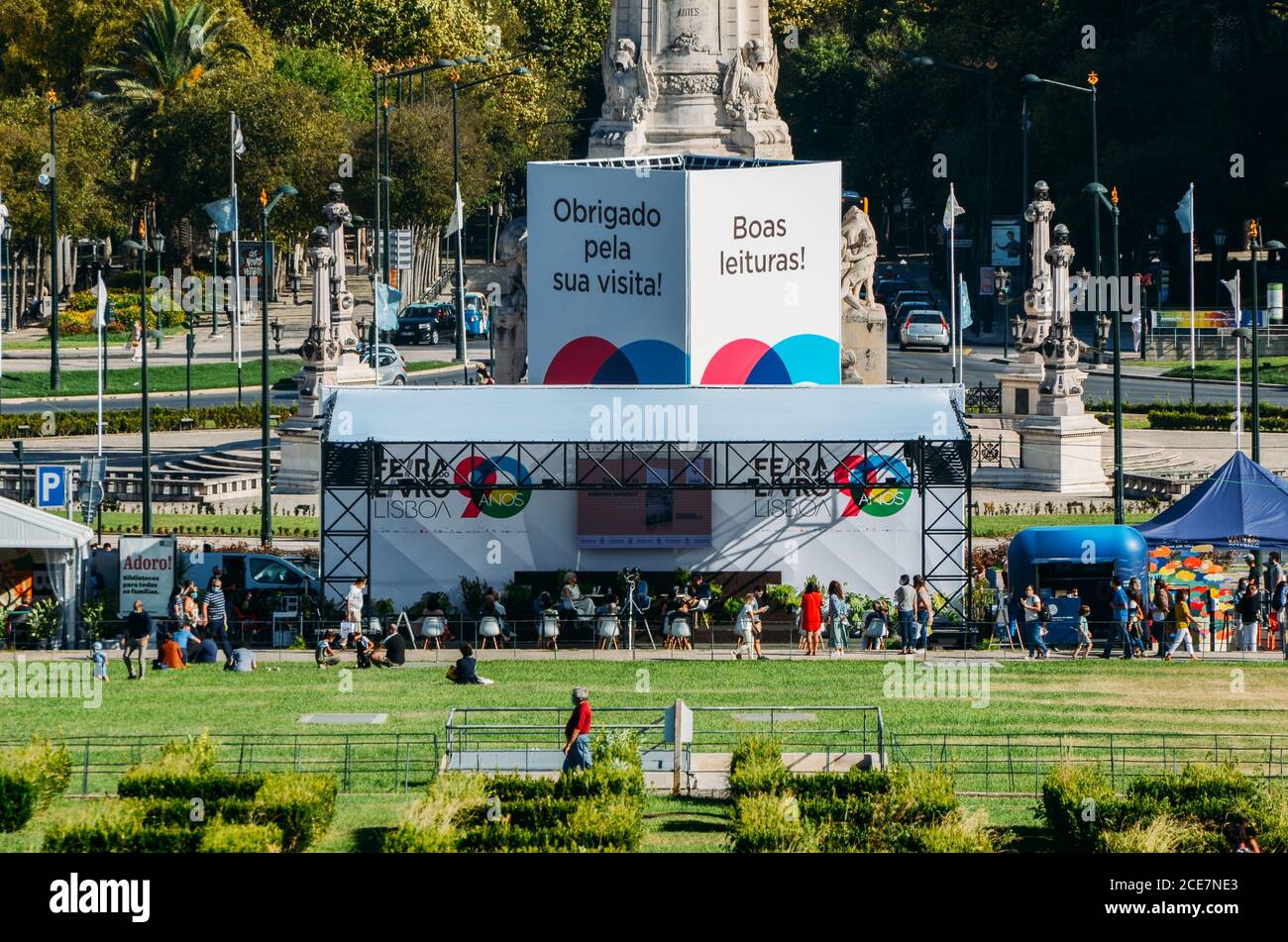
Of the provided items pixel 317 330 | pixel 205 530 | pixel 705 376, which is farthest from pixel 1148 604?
pixel 317 330

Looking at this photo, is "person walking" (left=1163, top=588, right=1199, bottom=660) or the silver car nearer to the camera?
"person walking" (left=1163, top=588, right=1199, bottom=660)

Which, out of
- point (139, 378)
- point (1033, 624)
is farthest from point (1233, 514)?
point (139, 378)

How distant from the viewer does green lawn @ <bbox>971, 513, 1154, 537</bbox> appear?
53531mm

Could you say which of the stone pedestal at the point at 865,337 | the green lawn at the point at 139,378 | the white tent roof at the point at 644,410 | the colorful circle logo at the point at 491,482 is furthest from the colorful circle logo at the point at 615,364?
the green lawn at the point at 139,378

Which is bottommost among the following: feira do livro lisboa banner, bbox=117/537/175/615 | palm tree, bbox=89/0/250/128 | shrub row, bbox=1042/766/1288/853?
shrub row, bbox=1042/766/1288/853

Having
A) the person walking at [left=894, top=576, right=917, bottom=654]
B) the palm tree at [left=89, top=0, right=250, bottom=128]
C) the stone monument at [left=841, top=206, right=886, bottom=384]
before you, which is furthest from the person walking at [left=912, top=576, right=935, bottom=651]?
the palm tree at [left=89, top=0, right=250, bottom=128]

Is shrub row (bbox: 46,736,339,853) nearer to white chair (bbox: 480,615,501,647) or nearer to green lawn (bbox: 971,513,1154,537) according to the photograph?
white chair (bbox: 480,615,501,647)

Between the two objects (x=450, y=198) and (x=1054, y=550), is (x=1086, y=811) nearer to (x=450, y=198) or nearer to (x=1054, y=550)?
(x=1054, y=550)

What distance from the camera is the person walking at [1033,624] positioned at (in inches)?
1609

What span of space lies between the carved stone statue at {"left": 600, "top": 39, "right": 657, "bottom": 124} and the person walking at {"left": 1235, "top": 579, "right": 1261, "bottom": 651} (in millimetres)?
23895

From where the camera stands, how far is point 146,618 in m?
38.8

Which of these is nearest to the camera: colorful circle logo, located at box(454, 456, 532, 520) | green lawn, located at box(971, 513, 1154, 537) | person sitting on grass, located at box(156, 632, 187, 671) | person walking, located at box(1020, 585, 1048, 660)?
person sitting on grass, located at box(156, 632, 187, 671)

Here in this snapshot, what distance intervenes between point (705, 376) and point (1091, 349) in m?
Result: 42.2

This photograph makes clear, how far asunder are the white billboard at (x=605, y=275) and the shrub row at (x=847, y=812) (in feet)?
66.5
